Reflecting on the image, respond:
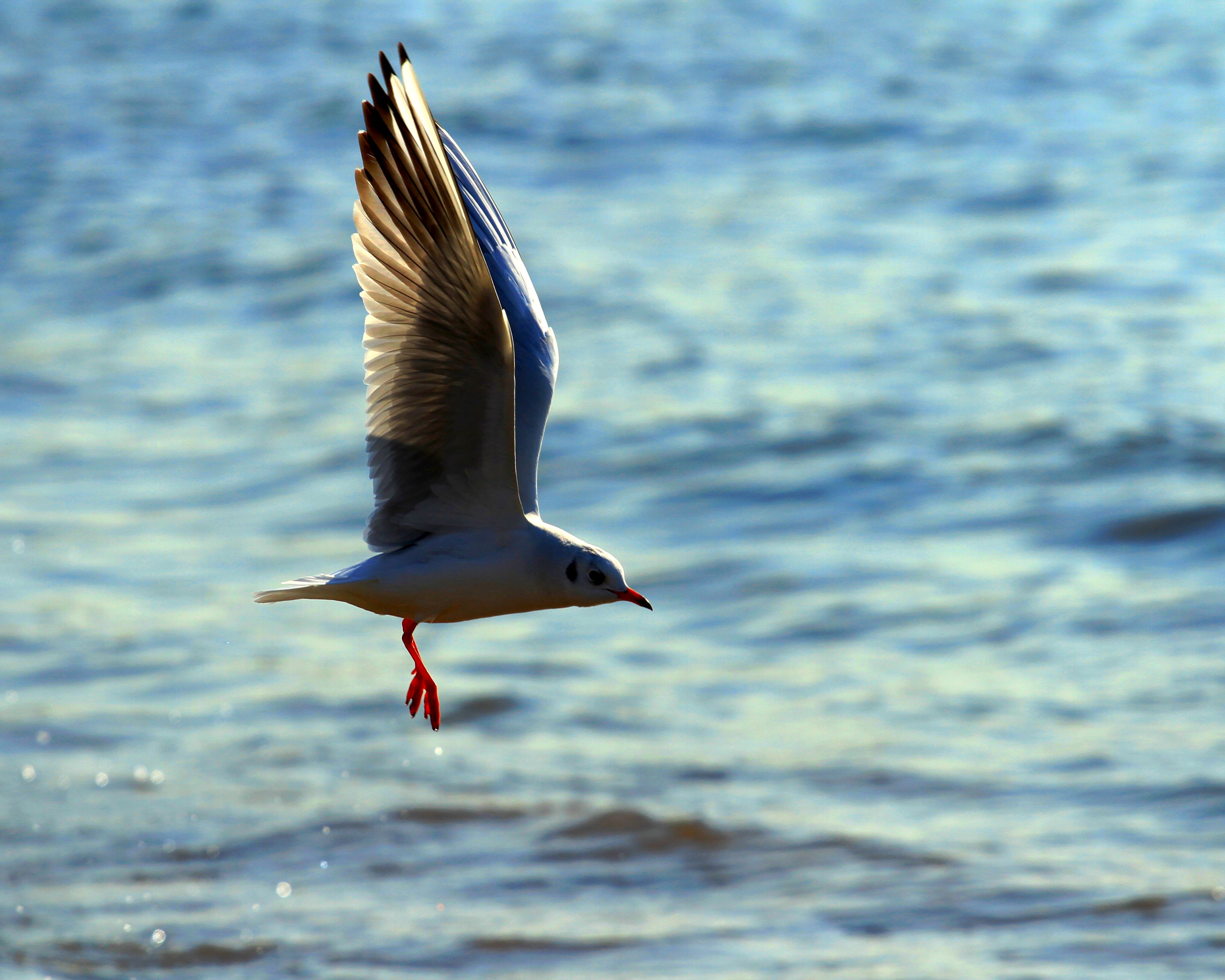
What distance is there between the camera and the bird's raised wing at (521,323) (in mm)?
5137

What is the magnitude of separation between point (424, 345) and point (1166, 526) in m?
9.44

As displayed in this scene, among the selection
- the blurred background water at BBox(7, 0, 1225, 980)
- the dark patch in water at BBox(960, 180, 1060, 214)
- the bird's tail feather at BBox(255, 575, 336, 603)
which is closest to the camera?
the bird's tail feather at BBox(255, 575, 336, 603)

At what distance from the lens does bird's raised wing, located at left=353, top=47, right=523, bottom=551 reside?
14.7 ft

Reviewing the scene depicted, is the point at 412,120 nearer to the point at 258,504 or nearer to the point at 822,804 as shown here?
the point at 822,804

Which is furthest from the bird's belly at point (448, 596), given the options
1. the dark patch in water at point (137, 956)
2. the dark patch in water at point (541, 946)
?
the dark patch in water at point (137, 956)

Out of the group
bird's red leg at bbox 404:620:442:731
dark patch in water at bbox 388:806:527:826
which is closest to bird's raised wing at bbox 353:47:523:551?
bird's red leg at bbox 404:620:442:731

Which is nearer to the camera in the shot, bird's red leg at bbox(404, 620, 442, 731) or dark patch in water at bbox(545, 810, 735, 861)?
bird's red leg at bbox(404, 620, 442, 731)

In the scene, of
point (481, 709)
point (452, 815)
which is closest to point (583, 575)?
point (452, 815)

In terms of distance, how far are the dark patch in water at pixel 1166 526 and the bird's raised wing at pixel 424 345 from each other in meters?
9.00

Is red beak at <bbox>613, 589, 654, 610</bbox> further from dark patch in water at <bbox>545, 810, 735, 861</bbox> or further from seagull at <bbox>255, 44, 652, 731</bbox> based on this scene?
dark patch in water at <bbox>545, 810, 735, 861</bbox>

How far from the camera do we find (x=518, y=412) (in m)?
5.18


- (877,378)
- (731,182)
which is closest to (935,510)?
(877,378)

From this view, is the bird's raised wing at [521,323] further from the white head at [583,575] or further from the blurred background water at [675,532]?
the blurred background water at [675,532]

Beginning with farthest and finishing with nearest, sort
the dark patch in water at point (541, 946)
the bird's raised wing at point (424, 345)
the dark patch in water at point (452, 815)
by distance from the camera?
the dark patch in water at point (452, 815), the dark patch in water at point (541, 946), the bird's raised wing at point (424, 345)
